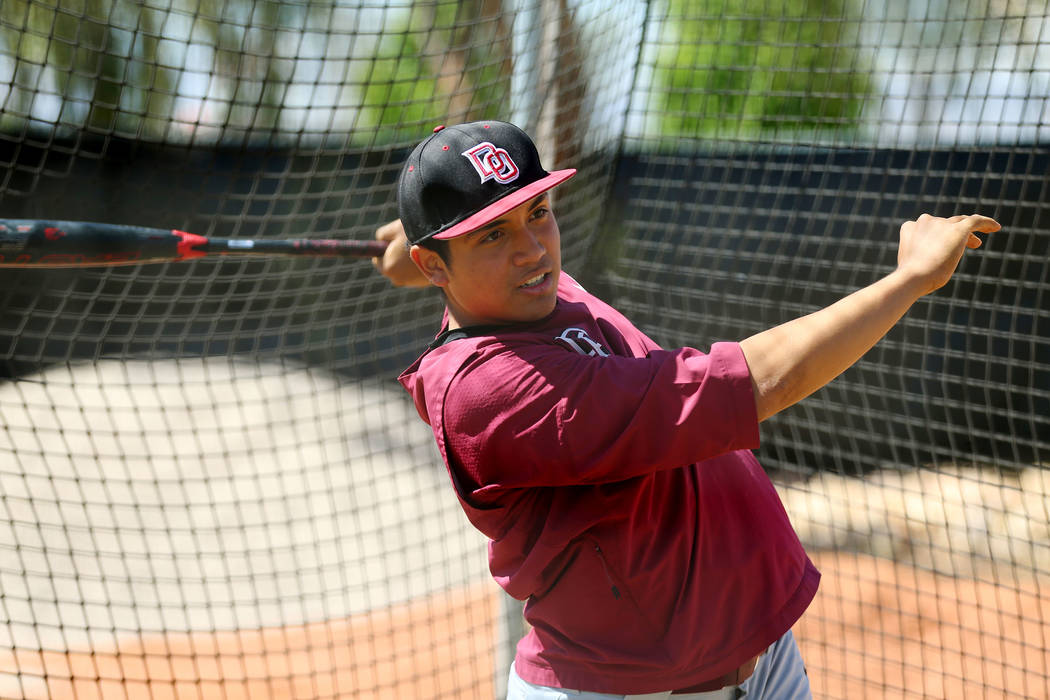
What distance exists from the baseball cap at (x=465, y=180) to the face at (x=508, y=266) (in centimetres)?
3

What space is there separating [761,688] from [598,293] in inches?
106

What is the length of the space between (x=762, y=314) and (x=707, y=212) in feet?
2.03

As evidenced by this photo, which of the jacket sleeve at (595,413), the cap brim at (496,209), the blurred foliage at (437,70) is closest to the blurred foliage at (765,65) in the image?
the blurred foliage at (437,70)

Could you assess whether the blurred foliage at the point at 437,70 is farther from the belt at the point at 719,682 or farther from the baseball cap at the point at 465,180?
the belt at the point at 719,682

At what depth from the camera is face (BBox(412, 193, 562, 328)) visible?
4.29 ft

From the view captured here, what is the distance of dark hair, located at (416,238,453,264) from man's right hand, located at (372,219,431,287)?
69 cm

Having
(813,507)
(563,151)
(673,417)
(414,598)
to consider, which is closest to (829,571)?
(813,507)

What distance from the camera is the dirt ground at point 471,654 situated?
3.29m

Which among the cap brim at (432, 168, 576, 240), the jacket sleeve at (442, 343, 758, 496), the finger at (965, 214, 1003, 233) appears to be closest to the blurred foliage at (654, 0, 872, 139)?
the finger at (965, 214, 1003, 233)

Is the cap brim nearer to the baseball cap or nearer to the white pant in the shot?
the baseball cap

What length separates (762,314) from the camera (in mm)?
4941

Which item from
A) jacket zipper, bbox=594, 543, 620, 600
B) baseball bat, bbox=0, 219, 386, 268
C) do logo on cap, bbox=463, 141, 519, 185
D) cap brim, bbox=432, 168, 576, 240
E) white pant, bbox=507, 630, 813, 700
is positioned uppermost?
do logo on cap, bbox=463, 141, 519, 185

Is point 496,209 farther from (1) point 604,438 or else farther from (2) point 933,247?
(2) point 933,247

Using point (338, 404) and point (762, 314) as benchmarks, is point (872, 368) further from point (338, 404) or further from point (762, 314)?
point (338, 404)
